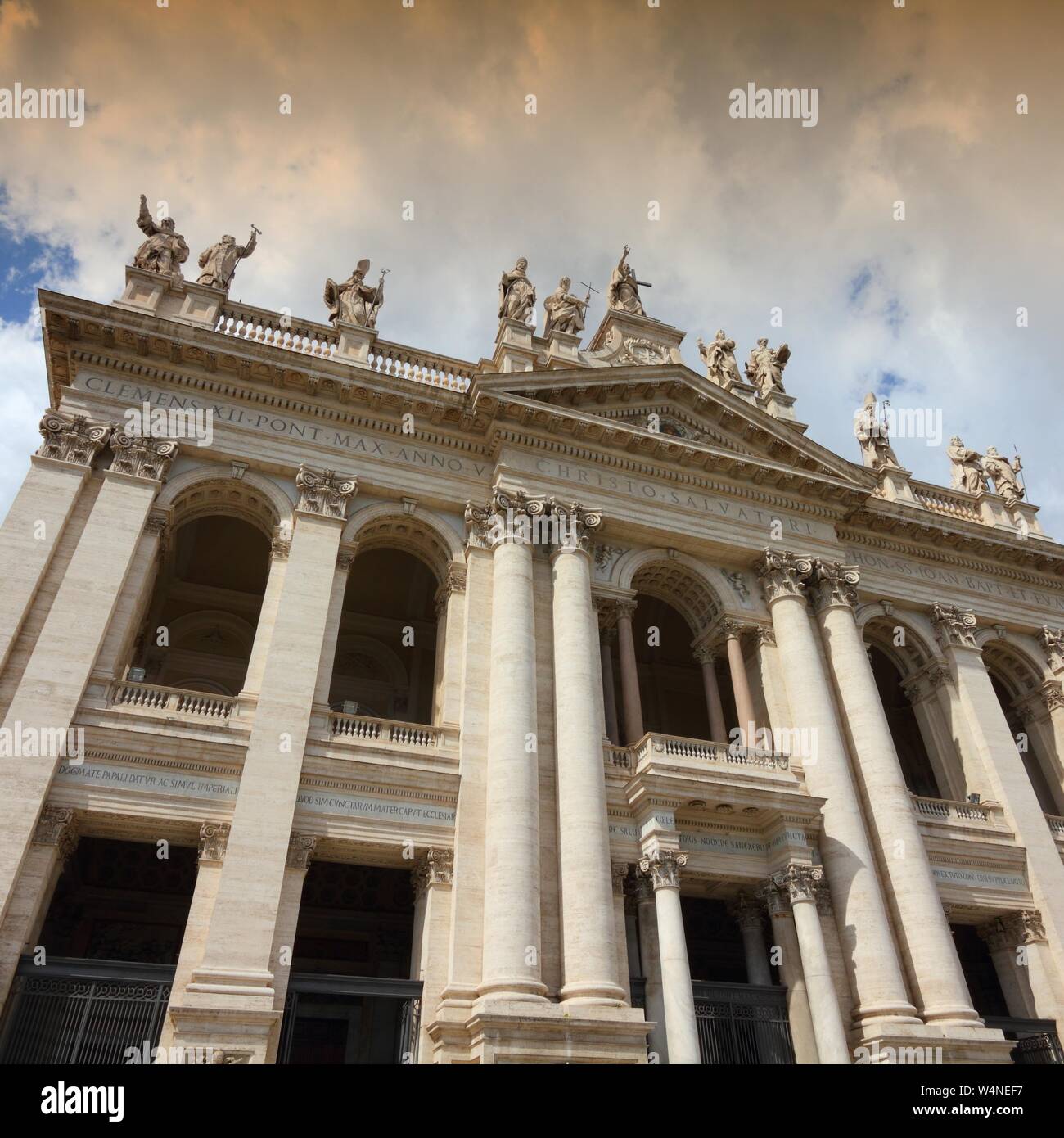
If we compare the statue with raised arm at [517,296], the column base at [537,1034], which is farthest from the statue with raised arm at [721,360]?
the column base at [537,1034]

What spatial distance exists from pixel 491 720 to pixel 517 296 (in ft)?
44.1

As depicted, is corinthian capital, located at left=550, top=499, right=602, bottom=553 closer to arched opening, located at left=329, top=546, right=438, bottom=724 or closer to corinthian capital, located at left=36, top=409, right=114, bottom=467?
arched opening, located at left=329, top=546, right=438, bottom=724

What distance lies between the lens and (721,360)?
28562 millimetres

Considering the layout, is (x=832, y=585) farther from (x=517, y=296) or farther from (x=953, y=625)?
(x=517, y=296)

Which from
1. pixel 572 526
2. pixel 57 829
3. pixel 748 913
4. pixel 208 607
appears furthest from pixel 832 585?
pixel 57 829

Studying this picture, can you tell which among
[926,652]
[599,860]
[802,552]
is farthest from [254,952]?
[926,652]

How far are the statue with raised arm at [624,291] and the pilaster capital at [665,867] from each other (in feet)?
57.1

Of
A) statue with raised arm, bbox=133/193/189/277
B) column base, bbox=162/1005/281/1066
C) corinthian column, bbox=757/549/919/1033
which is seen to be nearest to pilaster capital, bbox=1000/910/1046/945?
corinthian column, bbox=757/549/919/1033

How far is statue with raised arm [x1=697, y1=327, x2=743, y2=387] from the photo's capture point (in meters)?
28.1

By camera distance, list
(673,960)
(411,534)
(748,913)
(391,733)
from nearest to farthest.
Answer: (673,960), (391,733), (748,913), (411,534)

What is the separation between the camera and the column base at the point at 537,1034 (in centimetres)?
1415

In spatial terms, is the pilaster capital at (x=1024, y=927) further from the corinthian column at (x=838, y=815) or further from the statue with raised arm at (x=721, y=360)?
the statue with raised arm at (x=721, y=360)

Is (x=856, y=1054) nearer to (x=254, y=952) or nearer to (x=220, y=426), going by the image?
(x=254, y=952)

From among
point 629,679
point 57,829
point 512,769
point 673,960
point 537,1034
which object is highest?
point 629,679
